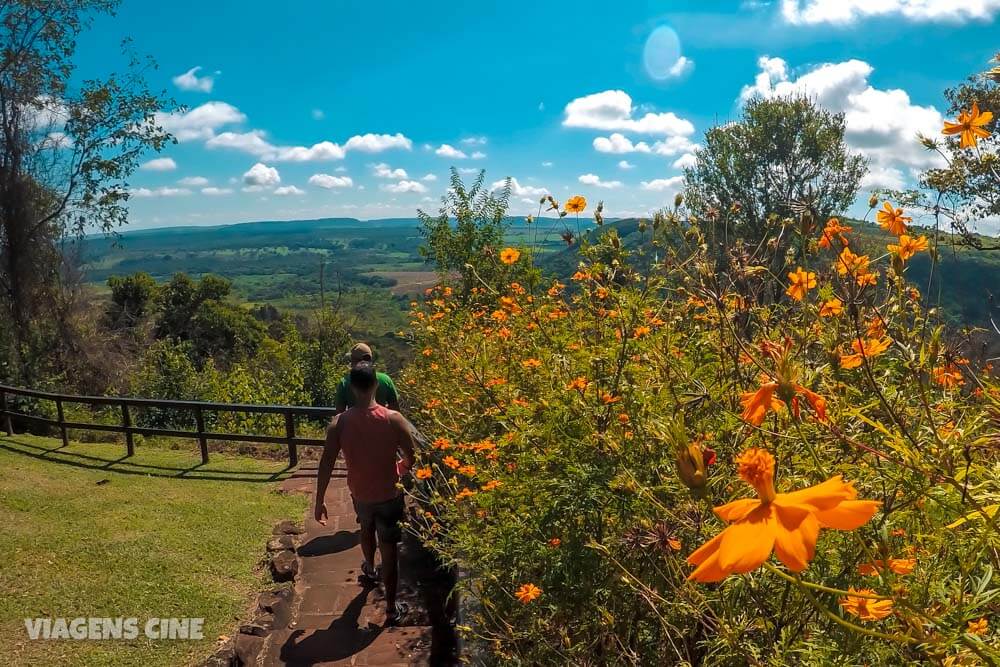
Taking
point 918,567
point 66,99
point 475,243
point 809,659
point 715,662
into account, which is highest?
point 66,99

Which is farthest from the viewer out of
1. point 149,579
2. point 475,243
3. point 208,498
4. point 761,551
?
point 475,243

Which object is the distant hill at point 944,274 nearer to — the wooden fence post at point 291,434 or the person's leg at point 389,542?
the person's leg at point 389,542

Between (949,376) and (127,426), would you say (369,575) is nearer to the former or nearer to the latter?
(949,376)

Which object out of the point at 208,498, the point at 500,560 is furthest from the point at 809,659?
the point at 208,498

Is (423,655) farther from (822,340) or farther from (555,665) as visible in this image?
(822,340)

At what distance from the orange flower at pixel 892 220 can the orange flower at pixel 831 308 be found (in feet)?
0.64

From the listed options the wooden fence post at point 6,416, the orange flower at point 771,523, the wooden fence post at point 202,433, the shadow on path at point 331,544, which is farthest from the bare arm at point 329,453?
the wooden fence post at point 6,416

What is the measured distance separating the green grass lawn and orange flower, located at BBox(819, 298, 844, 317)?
349 centimetres

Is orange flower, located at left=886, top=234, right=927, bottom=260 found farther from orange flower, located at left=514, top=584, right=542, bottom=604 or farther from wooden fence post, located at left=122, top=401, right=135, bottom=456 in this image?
wooden fence post, located at left=122, top=401, right=135, bottom=456

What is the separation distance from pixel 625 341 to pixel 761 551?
4.62 ft

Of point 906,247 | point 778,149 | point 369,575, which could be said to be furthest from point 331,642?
Answer: point 778,149

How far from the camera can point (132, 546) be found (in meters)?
4.54

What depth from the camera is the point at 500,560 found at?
7.19 feet

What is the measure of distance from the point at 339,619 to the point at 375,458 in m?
1.06
